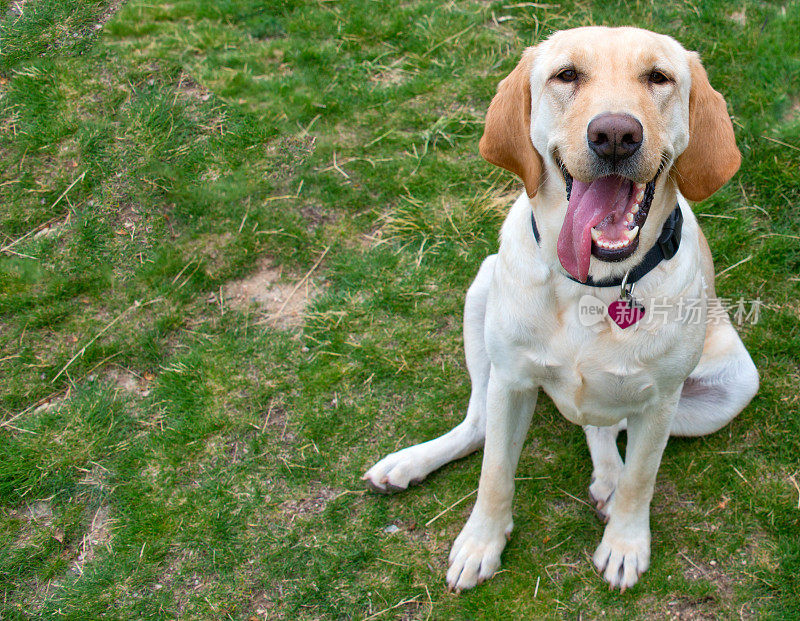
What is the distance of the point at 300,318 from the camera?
163 inches

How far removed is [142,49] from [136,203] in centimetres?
133

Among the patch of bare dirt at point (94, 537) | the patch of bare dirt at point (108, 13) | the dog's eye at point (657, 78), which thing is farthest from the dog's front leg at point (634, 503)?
the patch of bare dirt at point (108, 13)

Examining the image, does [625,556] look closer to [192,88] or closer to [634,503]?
[634,503]

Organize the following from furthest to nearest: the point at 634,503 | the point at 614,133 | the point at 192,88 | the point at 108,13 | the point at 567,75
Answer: the point at 108,13, the point at 192,88, the point at 634,503, the point at 567,75, the point at 614,133

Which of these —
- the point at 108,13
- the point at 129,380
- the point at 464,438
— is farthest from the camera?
the point at 108,13

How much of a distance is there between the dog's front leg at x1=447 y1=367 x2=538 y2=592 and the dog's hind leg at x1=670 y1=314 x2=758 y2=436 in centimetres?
86

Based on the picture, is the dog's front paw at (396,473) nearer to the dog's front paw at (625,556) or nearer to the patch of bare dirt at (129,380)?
the dog's front paw at (625,556)

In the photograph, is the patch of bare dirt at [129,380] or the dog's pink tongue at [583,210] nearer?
the dog's pink tongue at [583,210]

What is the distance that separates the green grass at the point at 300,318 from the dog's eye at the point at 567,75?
5.87 ft

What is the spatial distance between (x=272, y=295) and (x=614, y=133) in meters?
2.53

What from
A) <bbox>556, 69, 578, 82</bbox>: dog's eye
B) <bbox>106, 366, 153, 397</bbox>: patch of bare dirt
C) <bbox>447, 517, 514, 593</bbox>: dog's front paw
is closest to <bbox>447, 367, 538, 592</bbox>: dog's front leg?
<bbox>447, 517, 514, 593</bbox>: dog's front paw

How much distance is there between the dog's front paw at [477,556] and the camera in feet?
10.2

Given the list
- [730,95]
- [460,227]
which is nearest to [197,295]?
[460,227]

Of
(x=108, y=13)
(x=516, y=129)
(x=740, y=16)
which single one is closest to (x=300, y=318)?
(x=516, y=129)
